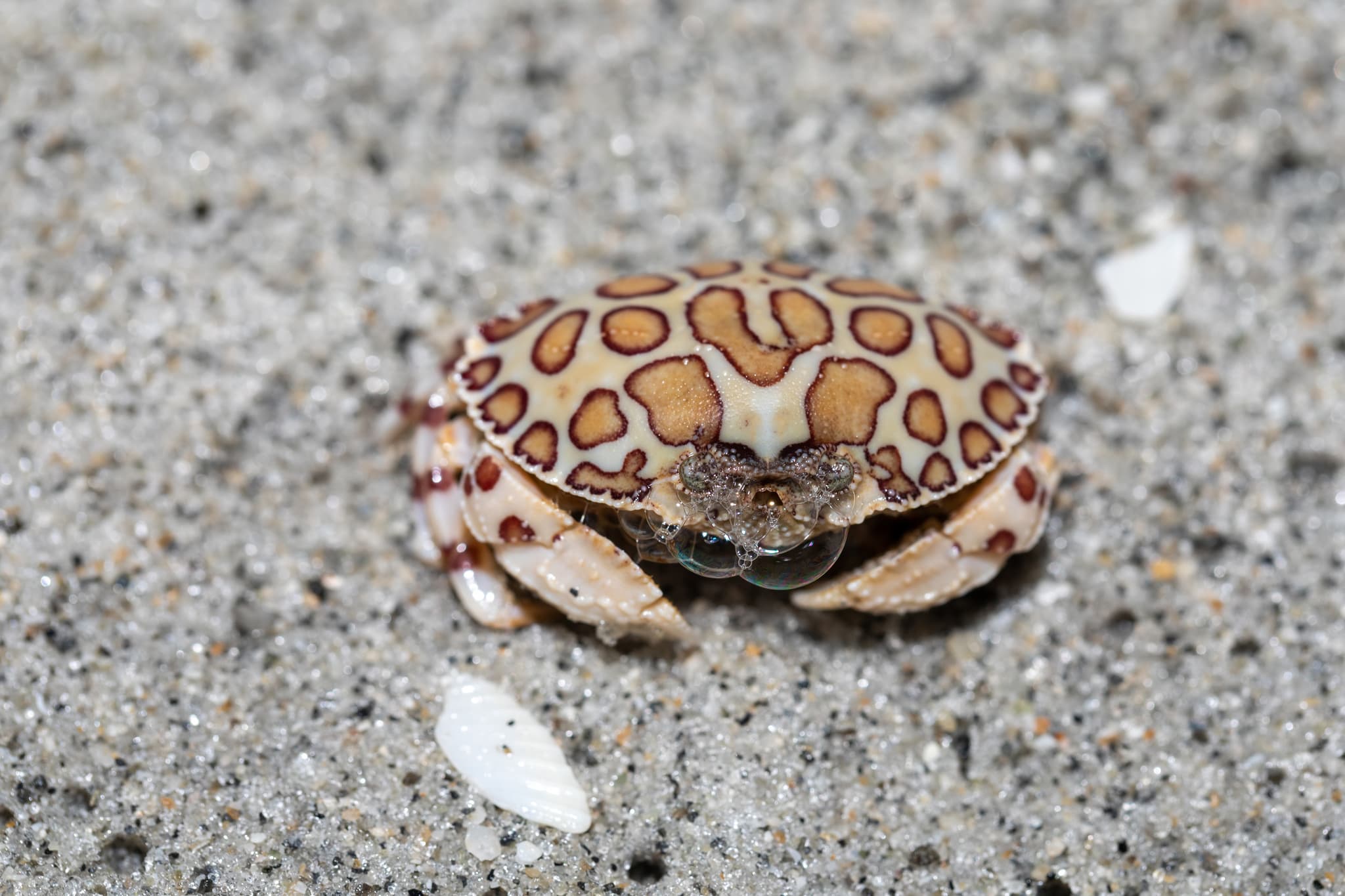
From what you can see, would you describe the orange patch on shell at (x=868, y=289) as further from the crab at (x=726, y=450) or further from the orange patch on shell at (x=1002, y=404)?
the orange patch on shell at (x=1002, y=404)

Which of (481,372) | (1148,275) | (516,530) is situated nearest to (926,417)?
(516,530)

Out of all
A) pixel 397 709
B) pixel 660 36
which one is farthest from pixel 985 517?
pixel 660 36

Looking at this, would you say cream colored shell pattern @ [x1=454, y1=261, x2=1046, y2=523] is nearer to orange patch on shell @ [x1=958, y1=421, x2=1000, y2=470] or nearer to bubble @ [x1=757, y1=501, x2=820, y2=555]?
orange patch on shell @ [x1=958, y1=421, x2=1000, y2=470]

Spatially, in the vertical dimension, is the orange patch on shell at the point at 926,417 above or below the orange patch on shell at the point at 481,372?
below

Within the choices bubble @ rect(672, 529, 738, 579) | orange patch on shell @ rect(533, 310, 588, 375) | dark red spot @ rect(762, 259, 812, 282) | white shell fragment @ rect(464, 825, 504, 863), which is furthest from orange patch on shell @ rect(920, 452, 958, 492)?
white shell fragment @ rect(464, 825, 504, 863)

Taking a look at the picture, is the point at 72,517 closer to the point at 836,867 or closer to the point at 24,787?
the point at 24,787

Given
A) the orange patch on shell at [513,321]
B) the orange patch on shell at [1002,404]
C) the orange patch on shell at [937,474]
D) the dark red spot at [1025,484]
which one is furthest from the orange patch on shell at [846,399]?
the orange patch on shell at [513,321]
